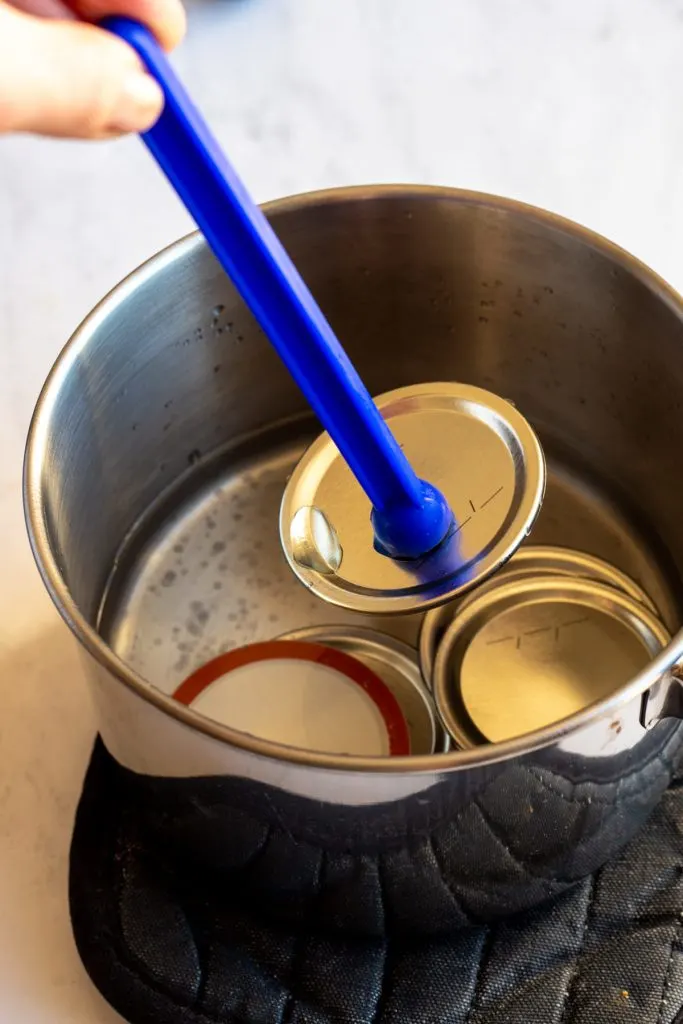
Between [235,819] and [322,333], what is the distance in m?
0.21

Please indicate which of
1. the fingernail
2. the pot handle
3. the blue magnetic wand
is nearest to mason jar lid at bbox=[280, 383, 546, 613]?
the blue magnetic wand

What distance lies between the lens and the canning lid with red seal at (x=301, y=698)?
61 cm

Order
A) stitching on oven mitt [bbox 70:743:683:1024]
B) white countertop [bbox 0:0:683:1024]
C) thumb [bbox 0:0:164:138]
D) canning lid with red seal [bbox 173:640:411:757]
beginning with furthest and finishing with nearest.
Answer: white countertop [bbox 0:0:683:1024] → canning lid with red seal [bbox 173:640:411:757] → stitching on oven mitt [bbox 70:743:683:1024] → thumb [bbox 0:0:164:138]

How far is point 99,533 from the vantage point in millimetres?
647

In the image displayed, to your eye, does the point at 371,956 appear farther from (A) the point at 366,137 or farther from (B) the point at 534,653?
(A) the point at 366,137

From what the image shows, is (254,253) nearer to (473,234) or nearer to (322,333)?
(322,333)

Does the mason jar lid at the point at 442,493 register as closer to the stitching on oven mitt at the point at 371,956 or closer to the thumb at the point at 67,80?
the stitching on oven mitt at the point at 371,956

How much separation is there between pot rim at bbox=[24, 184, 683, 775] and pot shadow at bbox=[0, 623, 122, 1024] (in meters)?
0.16

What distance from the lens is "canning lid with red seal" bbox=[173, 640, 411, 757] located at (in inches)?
24.2

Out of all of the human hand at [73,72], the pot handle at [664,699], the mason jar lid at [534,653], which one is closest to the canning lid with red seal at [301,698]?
the mason jar lid at [534,653]

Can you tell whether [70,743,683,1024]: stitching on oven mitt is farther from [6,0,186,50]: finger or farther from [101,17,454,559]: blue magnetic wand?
[6,0,186,50]: finger

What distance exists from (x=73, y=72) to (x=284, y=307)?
0.50ft

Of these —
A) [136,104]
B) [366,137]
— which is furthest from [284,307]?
[366,137]

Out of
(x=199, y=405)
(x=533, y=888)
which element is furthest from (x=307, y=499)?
(x=533, y=888)
